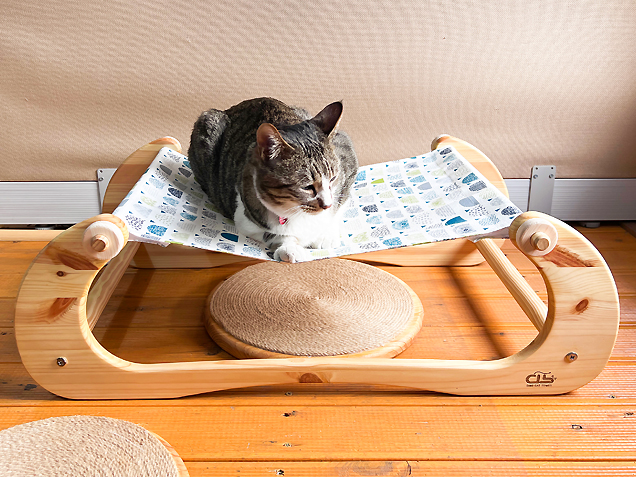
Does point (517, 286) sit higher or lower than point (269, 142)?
lower

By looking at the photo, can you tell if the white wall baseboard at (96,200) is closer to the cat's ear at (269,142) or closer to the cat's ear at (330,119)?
the cat's ear at (330,119)

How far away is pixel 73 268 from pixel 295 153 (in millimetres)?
611

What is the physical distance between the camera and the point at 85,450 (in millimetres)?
1125

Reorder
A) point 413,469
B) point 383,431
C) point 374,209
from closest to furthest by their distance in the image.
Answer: point 413,469
point 383,431
point 374,209

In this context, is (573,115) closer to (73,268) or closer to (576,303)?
(576,303)

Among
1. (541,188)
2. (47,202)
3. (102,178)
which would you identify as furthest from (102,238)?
(541,188)

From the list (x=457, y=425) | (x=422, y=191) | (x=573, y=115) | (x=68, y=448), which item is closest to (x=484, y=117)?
(x=573, y=115)

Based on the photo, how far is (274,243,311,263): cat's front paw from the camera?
1.39 meters

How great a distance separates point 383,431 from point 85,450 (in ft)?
2.20

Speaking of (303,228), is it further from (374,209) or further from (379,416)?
(379,416)

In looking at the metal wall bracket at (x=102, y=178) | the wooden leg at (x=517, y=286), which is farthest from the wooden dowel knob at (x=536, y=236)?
the metal wall bracket at (x=102, y=178)

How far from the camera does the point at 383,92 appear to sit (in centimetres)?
225

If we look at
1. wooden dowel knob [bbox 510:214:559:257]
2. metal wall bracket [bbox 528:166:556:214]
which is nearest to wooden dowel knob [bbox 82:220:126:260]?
wooden dowel knob [bbox 510:214:559:257]

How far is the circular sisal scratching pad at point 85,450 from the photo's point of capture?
1081 mm
